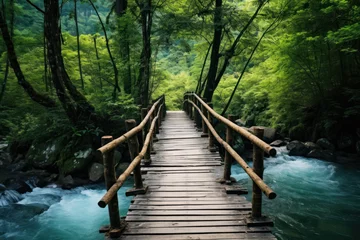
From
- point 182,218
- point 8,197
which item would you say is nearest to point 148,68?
point 8,197

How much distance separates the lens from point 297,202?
8672 millimetres

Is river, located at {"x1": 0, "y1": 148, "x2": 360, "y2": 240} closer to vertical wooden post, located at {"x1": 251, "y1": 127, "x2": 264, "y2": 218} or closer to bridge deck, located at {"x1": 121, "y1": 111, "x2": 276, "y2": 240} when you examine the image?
bridge deck, located at {"x1": 121, "y1": 111, "x2": 276, "y2": 240}

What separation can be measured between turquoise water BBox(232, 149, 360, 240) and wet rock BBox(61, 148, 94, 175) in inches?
248

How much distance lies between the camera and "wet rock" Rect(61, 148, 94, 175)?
32.7ft

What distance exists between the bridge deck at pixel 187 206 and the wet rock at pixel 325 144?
364 inches

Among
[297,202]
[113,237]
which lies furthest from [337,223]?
[113,237]

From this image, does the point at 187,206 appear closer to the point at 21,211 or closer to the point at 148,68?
the point at 21,211

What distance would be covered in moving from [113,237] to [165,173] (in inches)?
93.5

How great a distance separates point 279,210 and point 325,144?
262 inches

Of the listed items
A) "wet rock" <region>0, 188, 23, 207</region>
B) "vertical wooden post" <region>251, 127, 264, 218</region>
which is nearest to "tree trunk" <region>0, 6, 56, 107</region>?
"wet rock" <region>0, 188, 23, 207</region>

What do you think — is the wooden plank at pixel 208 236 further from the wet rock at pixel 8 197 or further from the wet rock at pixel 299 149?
the wet rock at pixel 299 149

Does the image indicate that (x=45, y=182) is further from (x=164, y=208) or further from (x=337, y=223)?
(x=337, y=223)

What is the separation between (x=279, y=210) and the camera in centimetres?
810

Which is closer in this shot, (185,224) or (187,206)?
(185,224)
